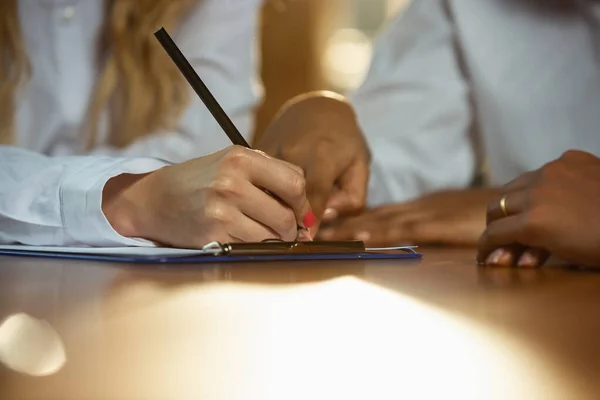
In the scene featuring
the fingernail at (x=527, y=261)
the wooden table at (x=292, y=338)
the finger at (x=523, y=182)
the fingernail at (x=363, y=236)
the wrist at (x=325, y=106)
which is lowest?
the wooden table at (x=292, y=338)

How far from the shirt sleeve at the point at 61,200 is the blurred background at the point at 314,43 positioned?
116 cm

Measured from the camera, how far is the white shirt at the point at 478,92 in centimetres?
104

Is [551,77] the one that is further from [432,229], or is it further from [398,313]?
[398,313]

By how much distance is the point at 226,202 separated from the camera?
1.77 ft

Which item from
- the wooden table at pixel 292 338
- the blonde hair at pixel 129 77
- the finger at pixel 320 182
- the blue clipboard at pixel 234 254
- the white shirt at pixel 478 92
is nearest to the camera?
the wooden table at pixel 292 338

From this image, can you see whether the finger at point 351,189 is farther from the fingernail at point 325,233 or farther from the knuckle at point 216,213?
the knuckle at point 216,213

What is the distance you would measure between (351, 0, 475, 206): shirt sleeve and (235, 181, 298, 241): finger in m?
0.55

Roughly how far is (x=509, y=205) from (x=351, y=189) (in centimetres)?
25

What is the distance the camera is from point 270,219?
54cm

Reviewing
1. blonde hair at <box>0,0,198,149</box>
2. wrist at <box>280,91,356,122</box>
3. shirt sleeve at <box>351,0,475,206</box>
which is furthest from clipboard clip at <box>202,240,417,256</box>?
blonde hair at <box>0,0,198,149</box>

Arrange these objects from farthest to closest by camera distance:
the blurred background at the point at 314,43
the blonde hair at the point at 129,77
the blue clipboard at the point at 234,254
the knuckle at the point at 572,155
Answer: the blurred background at the point at 314,43, the blonde hair at the point at 129,77, the knuckle at the point at 572,155, the blue clipboard at the point at 234,254

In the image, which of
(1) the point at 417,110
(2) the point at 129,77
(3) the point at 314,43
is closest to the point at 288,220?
(1) the point at 417,110

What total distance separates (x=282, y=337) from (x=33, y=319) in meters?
0.09

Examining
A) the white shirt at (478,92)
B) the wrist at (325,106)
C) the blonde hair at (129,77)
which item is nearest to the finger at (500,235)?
the wrist at (325,106)
